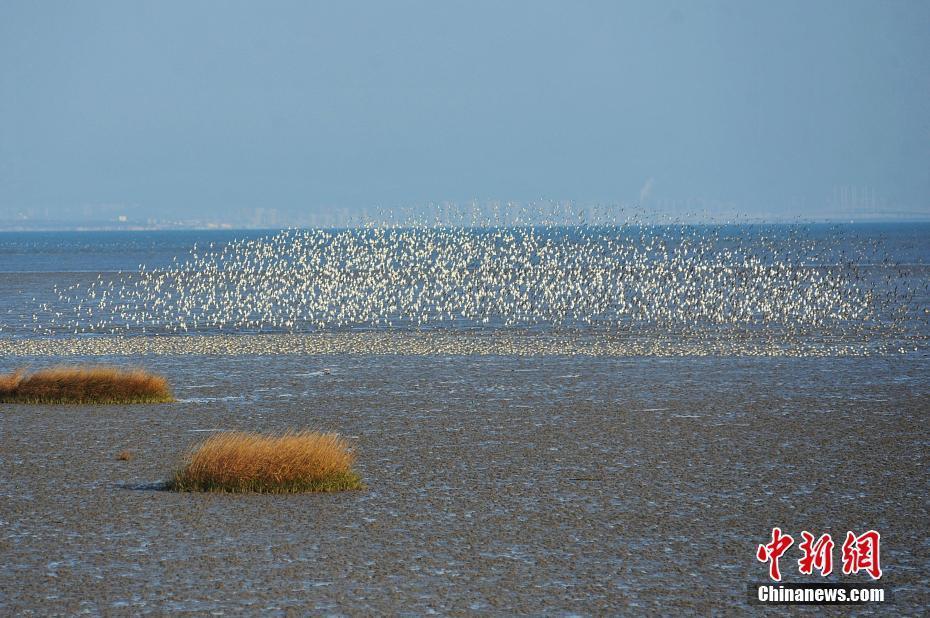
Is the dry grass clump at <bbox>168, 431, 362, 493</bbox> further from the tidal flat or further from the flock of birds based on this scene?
the flock of birds

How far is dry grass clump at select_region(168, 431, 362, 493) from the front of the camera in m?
16.4

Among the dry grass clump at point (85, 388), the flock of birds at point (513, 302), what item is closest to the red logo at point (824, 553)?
the dry grass clump at point (85, 388)

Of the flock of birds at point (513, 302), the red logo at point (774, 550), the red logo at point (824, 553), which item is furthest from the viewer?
the flock of birds at point (513, 302)

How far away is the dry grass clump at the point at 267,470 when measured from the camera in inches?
646

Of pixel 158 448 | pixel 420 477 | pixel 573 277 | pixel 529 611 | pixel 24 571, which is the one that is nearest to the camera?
pixel 529 611

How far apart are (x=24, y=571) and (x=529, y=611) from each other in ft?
16.1

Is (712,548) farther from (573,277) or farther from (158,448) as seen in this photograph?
(573,277)

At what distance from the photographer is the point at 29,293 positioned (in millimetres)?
74250

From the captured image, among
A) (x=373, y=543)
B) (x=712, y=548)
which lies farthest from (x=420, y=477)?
(x=712, y=548)

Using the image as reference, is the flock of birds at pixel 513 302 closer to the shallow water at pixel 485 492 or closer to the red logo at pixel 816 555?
the shallow water at pixel 485 492

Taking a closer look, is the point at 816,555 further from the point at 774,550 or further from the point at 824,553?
the point at 774,550

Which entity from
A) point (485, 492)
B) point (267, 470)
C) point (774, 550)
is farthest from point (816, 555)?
point (267, 470)

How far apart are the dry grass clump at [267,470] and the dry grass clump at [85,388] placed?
909cm

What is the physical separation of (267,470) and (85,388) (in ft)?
33.6
